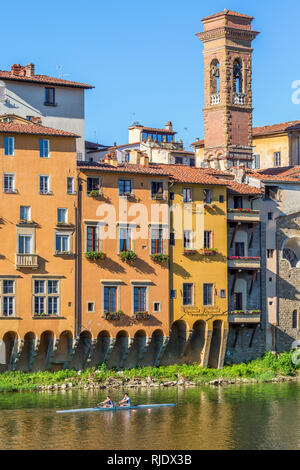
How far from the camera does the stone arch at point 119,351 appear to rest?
78.6 m

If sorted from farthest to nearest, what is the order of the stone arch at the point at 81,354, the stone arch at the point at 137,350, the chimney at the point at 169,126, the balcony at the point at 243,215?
the chimney at the point at 169,126 < the balcony at the point at 243,215 < the stone arch at the point at 137,350 < the stone arch at the point at 81,354

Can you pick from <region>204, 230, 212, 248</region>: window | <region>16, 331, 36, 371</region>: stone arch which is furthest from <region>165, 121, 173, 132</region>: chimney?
<region>16, 331, 36, 371</region>: stone arch

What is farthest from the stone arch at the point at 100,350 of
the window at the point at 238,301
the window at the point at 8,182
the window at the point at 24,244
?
the window at the point at 238,301

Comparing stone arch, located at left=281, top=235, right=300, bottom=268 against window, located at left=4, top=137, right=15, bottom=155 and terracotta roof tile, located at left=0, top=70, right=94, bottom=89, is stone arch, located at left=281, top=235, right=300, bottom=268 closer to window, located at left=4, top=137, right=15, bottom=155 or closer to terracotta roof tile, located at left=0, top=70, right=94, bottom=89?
terracotta roof tile, located at left=0, top=70, right=94, bottom=89

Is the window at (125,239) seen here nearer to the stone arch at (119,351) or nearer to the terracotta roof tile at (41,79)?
the stone arch at (119,351)

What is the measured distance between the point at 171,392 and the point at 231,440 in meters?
15.8

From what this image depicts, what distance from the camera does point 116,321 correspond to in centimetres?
7762

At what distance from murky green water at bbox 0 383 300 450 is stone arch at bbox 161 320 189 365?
5569mm

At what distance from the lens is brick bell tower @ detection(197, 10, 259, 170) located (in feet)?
322

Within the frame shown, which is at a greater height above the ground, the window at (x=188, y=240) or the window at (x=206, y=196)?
the window at (x=206, y=196)

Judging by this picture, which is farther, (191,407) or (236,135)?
(236,135)

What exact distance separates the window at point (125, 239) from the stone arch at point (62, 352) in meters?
6.50
